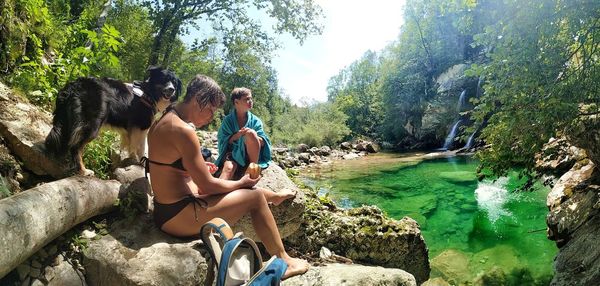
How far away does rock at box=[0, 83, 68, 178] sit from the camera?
3.19 meters

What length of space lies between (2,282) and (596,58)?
8.07 metres

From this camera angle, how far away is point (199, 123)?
2.91 meters

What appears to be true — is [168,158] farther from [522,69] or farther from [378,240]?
[522,69]

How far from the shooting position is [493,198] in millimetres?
10047

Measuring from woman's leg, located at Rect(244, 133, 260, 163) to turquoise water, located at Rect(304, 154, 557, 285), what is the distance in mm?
2500

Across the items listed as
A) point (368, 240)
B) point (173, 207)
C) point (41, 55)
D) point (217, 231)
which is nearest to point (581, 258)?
point (368, 240)

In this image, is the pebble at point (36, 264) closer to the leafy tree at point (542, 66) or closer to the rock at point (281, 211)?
the rock at point (281, 211)

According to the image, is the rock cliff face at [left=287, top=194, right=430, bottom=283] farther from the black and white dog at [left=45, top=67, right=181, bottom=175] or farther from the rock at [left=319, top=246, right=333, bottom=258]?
the black and white dog at [left=45, top=67, right=181, bottom=175]

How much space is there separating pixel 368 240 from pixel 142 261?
Answer: 3147 mm

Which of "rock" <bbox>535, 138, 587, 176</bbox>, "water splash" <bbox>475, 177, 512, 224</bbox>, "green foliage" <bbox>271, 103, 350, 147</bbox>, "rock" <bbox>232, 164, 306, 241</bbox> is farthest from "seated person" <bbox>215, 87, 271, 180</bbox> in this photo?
"green foliage" <bbox>271, 103, 350, 147</bbox>

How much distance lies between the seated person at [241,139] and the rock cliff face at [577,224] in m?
4.56

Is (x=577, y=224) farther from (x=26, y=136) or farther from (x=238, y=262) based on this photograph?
(x=26, y=136)

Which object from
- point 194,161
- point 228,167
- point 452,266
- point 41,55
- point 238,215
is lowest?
point 452,266

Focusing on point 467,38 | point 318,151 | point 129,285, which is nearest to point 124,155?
point 129,285
